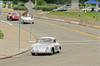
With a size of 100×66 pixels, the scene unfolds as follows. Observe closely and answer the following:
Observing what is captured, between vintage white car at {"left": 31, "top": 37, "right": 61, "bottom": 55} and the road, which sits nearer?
the road

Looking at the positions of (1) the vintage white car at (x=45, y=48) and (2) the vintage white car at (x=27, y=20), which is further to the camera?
(2) the vintage white car at (x=27, y=20)

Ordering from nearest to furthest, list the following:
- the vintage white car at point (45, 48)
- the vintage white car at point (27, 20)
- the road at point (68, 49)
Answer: the road at point (68, 49) → the vintage white car at point (45, 48) → the vintage white car at point (27, 20)

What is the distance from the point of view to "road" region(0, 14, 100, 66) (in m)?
29.9

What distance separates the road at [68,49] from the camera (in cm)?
2988

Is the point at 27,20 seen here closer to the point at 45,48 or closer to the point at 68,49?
the point at 68,49

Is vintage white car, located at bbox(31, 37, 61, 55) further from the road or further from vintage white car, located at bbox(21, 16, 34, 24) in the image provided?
vintage white car, located at bbox(21, 16, 34, 24)

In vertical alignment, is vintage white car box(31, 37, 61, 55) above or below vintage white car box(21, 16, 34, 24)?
above

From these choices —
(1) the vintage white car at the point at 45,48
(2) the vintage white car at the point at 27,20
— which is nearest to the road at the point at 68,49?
(1) the vintage white car at the point at 45,48

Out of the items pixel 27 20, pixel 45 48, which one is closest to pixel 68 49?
pixel 45 48

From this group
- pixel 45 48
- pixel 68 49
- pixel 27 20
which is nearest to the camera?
pixel 45 48

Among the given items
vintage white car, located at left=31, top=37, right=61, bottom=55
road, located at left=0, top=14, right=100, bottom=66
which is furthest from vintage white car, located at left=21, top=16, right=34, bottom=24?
vintage white car, located at left=31, top=37, right=61, bottom=55

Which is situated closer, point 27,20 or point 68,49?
point 68,49

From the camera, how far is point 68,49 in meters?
40.9

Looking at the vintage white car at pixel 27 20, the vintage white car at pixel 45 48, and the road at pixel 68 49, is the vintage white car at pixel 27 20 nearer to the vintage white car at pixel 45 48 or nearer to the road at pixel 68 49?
the road at pixel 68 49
